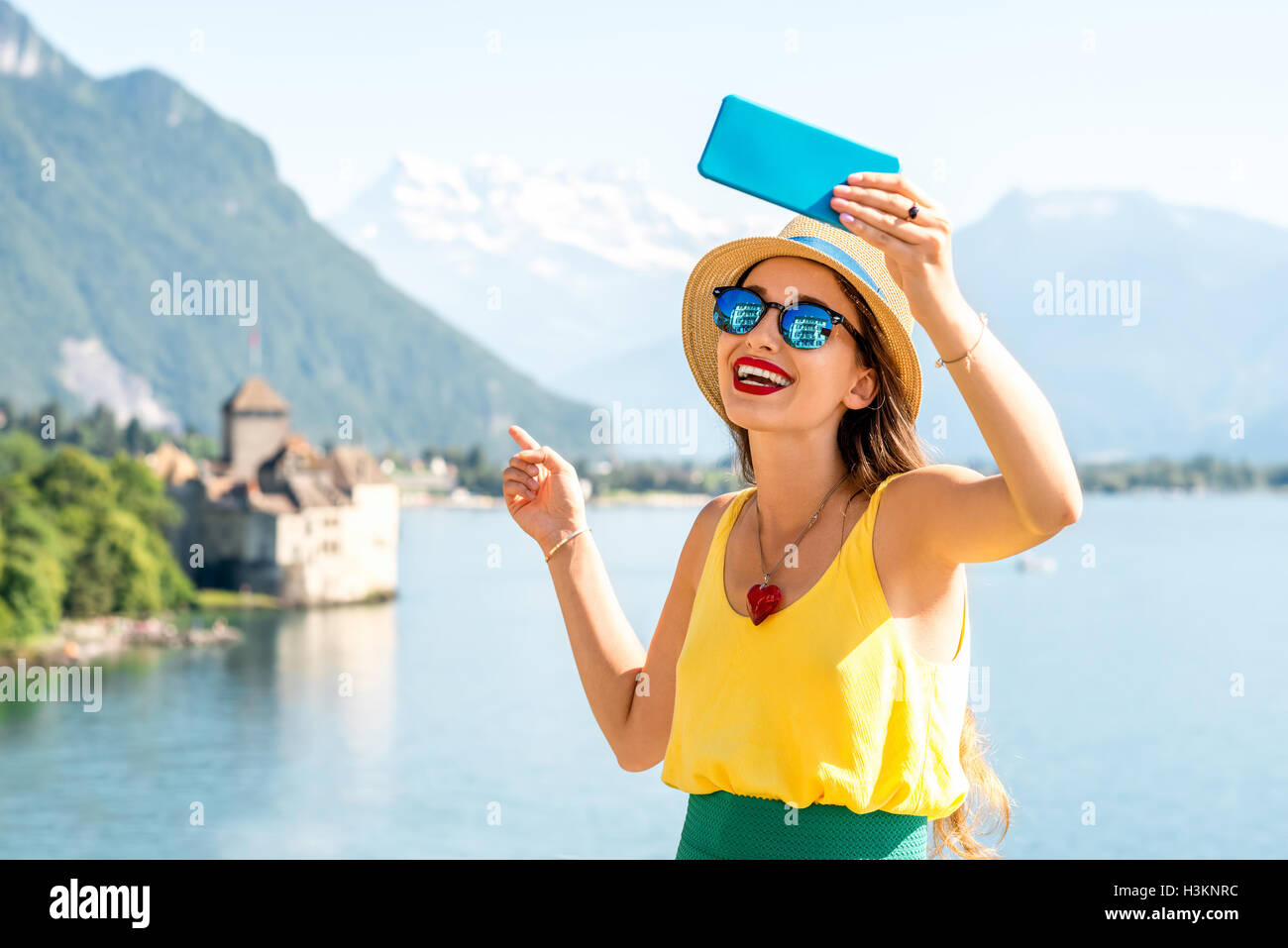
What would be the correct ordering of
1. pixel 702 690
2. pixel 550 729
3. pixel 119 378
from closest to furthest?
pixel 702 690
pixel 550 729
pixel 119 378

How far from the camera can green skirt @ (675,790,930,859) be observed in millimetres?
1902

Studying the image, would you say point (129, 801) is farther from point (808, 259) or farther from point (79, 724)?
point (808, 259)

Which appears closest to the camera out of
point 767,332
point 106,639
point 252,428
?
point 767,332

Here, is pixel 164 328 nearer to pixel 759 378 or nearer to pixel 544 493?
pixel 544 493

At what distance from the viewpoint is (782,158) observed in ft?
5.96

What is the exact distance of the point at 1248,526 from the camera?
138m

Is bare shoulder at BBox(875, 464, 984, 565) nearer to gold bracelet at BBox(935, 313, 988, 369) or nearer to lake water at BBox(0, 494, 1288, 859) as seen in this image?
gold bracelet at BBox(935, 313, 988, 369)

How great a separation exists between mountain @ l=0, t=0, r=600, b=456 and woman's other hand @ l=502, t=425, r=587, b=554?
157 m

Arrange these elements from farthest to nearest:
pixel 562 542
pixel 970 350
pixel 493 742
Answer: pixel 493 742 → pixel 562 542 → pixel 970 350

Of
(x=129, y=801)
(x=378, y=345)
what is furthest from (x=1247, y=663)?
(x=378, y=345)

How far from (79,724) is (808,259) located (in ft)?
164

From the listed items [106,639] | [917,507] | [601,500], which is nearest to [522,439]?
[917,507]

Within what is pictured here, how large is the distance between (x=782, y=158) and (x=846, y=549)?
1.73 ft

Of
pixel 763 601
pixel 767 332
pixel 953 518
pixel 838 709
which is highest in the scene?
pixel 767 332
